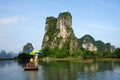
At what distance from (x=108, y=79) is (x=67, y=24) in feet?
493

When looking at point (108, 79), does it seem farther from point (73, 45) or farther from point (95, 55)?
point (73, 45)

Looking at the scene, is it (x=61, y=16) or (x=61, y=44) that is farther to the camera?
(x=61, y=16)

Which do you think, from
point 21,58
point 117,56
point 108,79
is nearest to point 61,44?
point 21,58

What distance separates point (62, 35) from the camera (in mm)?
179000

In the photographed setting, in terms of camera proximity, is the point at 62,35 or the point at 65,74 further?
the point at 62,35

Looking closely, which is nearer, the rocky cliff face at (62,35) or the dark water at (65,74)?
the dark water at (65,74)

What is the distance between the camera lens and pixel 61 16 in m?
186

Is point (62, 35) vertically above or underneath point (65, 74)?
above

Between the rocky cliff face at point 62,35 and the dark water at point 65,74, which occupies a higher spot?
the rocky cliff face at point 62,35

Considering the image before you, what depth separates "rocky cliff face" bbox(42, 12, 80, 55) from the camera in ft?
557

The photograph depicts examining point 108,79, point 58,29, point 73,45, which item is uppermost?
point 58,29

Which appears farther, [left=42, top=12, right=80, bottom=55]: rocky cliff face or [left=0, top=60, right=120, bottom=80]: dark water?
[left=42, top=12, right=80, bottom=55]: rocky cliff face

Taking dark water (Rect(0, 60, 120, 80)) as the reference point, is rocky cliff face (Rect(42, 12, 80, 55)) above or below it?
above

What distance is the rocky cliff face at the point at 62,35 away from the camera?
557 ft
